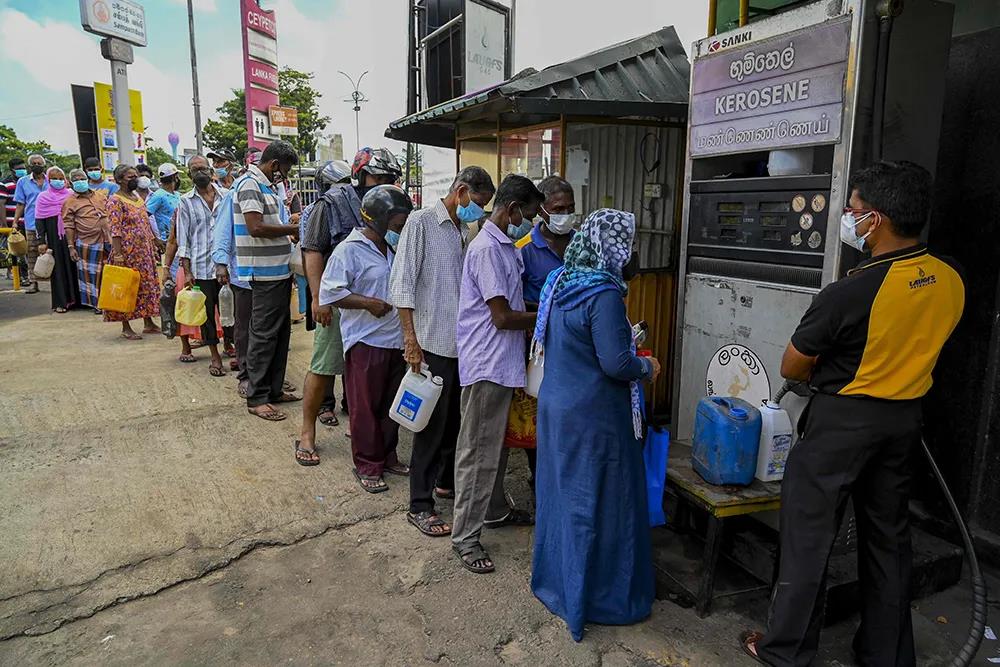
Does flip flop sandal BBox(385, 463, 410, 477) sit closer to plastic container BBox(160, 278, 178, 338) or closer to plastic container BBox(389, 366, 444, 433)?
plastic container BBox(389, 366, 444, 433)

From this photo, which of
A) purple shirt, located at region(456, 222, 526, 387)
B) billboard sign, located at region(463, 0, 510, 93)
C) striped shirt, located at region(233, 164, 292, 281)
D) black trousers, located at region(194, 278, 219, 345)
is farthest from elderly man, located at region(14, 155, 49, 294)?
purple shirt, located at region(456, 222, 526, 387)

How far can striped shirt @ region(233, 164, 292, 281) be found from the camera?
4805 mm

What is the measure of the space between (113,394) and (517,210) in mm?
4247

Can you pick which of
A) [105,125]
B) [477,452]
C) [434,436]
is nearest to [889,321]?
[477,452]

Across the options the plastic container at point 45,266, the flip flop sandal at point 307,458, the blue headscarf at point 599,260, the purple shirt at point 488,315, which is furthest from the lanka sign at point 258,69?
the blue headscarf at point 599,260

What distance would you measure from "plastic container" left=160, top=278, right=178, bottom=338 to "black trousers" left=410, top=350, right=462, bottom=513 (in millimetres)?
4268

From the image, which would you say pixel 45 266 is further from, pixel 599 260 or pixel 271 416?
pixel 599 260

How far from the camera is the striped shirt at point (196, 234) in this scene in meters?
5.98

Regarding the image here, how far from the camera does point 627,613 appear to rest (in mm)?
2703

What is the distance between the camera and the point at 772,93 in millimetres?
2914

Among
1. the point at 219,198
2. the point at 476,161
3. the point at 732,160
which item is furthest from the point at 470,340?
the point at 219,198

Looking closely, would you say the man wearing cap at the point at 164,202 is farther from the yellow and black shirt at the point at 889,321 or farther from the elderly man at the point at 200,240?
the yellow and black shirt at the point at 889,321

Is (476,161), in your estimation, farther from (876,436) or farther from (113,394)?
(876,436)

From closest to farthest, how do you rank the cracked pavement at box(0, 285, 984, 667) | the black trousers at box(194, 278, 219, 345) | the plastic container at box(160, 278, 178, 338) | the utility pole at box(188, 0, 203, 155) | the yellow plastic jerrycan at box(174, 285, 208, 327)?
the cracked pavement at box(0, 285, 984, 667) → the yellow plastic jerrycan at box(174, 285, 208, 327) → the black trousers at box(194, 278, 219, 345) → the plastic container at box(160, 278, 178, 338) → the utility pole at box(188, 0, 203, 155)
